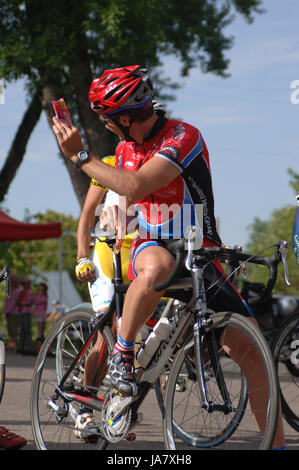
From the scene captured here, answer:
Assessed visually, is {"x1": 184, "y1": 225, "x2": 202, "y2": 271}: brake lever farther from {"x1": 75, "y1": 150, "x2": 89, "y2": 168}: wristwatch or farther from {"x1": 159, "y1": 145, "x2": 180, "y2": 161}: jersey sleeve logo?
{"x1": 75, "y1": 150, "x2": 89, "y2": 168}: wristwatch

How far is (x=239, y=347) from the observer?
3084mm

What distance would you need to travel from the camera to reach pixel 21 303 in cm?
1588

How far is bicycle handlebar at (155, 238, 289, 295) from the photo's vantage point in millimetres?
3025

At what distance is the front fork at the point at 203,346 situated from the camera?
3078 mm

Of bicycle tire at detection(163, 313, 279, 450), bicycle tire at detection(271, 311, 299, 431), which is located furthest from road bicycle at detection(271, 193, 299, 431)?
bicycle tire at detection(163, 313, 279, 450)

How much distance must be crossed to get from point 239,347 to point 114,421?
0.75 meters

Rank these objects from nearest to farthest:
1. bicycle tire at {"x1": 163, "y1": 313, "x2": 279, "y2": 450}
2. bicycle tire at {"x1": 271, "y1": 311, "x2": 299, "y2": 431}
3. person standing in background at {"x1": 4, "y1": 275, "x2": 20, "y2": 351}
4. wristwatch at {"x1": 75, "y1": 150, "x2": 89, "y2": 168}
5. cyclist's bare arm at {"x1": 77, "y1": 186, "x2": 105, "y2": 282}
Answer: bicycle tire at {"x1": 163, "y1": 313, "x2": 279, "y2": 450} → wristwatch at {"x1": 75, "y1": 150, "x2": 89, "y2": 168} → bicycle tire at {"x1": 271, "y1": 311, "x2": 299, "y2": 431} → cyclist's bare arm at {"x1": 77, "y1": 186, "x2": 105, "y2": 282} → person standing in background at {"x1": 4, "y1": 275, "x2": 20, "y2": 351}

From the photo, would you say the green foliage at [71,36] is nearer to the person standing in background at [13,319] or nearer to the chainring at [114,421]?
the person standing in background at [13,319]

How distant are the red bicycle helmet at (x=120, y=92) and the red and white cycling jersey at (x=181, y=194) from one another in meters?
0.18

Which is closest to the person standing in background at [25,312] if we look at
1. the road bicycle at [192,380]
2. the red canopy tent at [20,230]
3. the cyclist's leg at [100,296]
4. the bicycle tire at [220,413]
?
the red canopy tent at [20,230]

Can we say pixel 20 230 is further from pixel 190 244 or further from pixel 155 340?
pixel 190 244

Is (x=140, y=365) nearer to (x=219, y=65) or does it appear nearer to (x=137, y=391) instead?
(x=137, y=391)

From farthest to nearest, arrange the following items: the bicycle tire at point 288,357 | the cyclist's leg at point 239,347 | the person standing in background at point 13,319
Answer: the person standing in background at point 13,319, the bicycle tire at point 288,357, the cyclist's leg at point 239,347
